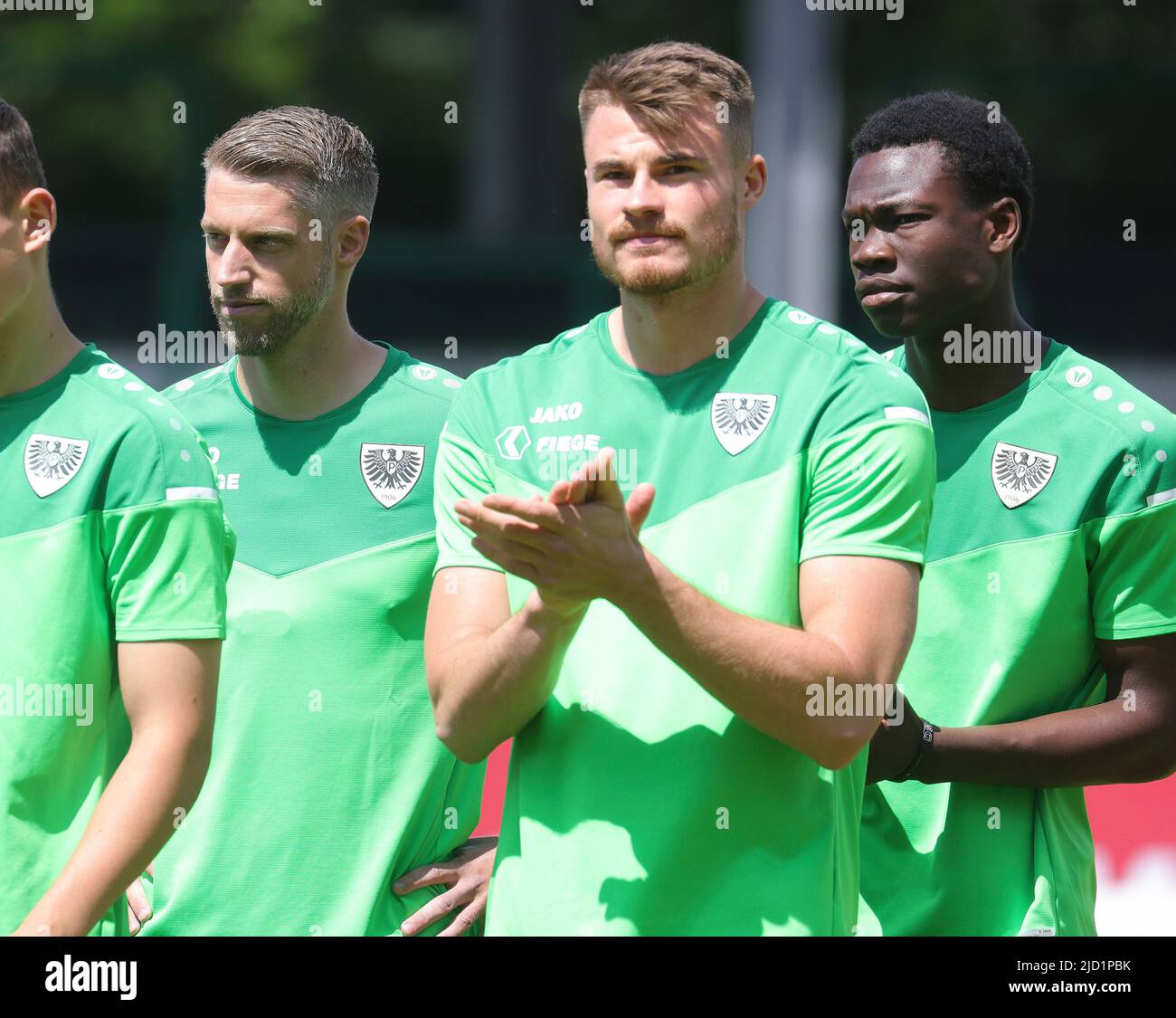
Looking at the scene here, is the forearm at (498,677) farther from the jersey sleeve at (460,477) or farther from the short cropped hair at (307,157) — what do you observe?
the short cropped hair at (307,157)

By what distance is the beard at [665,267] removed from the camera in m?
2.86

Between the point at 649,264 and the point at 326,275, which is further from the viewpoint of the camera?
the point at 326,275

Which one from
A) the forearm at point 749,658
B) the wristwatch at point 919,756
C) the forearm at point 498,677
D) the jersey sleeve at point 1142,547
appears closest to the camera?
the forearm at point 749,658

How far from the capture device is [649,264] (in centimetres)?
287

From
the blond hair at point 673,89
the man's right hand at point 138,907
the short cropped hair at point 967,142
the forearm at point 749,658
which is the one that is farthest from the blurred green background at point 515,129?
the forearm at point 749,658

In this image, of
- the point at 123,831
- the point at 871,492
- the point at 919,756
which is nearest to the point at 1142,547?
the point at 919,756

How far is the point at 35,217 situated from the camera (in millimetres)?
2932

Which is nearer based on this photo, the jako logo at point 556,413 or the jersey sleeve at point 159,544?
the jersey sleeve at point 159,544

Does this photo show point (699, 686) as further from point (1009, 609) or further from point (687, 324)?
point (1009, 609)

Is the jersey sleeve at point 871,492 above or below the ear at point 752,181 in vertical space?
below

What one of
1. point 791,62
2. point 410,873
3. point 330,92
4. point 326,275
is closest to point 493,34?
point 330,92

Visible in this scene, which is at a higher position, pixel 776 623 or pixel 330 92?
pixel 330 92

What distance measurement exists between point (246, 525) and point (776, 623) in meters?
1.38
